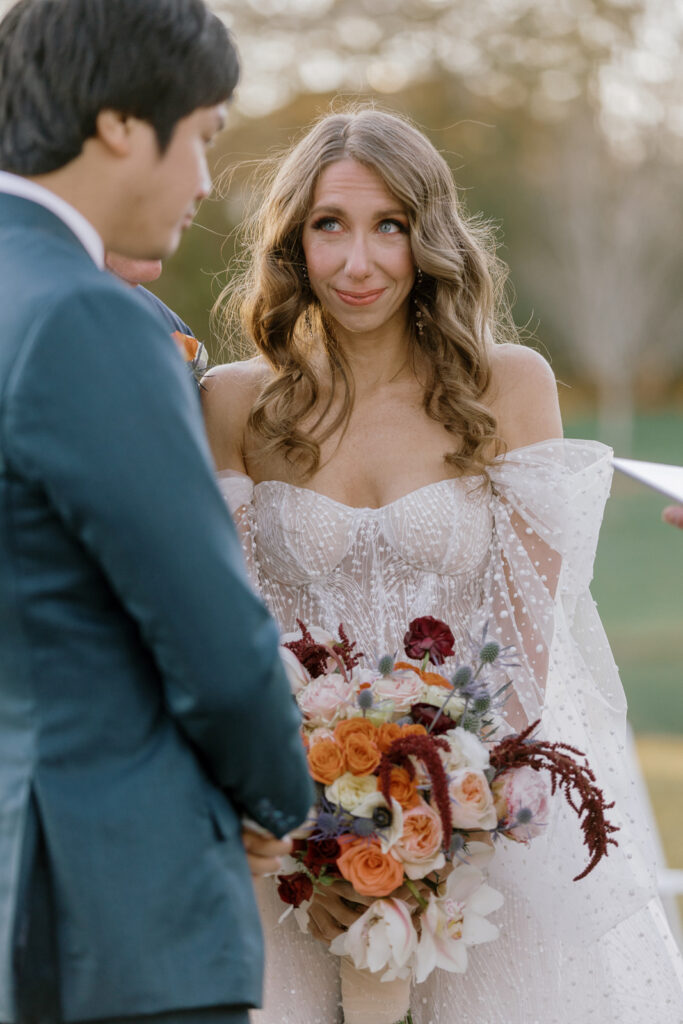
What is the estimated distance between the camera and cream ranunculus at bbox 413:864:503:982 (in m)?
2.15

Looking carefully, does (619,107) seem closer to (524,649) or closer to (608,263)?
(608,263)

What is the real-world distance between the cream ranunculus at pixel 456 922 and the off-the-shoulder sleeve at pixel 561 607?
23.3 inches

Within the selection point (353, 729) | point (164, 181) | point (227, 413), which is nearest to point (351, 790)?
point (353, 729)

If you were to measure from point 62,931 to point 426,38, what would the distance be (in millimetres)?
22304

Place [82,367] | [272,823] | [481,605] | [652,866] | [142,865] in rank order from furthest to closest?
[481,605] → [652,866] → [272,823] → [142,865] → [82,367]

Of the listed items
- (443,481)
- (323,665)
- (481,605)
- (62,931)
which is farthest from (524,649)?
(62,931)

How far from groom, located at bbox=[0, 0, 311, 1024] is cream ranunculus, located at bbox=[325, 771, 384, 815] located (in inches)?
24.9

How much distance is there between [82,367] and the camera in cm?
127

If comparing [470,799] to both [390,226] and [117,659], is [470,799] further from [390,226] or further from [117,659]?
[390,226]

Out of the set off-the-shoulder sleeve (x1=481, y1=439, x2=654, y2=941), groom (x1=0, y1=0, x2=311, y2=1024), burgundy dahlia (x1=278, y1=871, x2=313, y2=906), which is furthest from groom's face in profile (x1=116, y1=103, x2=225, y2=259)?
off-the-shoulder sleeve (x1=481, y1=439, x2=654, y2=941)

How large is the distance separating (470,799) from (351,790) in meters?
0.21

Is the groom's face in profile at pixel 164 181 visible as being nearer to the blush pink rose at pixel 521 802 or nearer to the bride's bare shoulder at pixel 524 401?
the blush pink rose at pixel 521 802

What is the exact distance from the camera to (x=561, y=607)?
2.87 m

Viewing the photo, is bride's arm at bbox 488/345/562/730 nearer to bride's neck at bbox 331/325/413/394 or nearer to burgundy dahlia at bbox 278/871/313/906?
bride's neck at bbox 331/325/413/394
